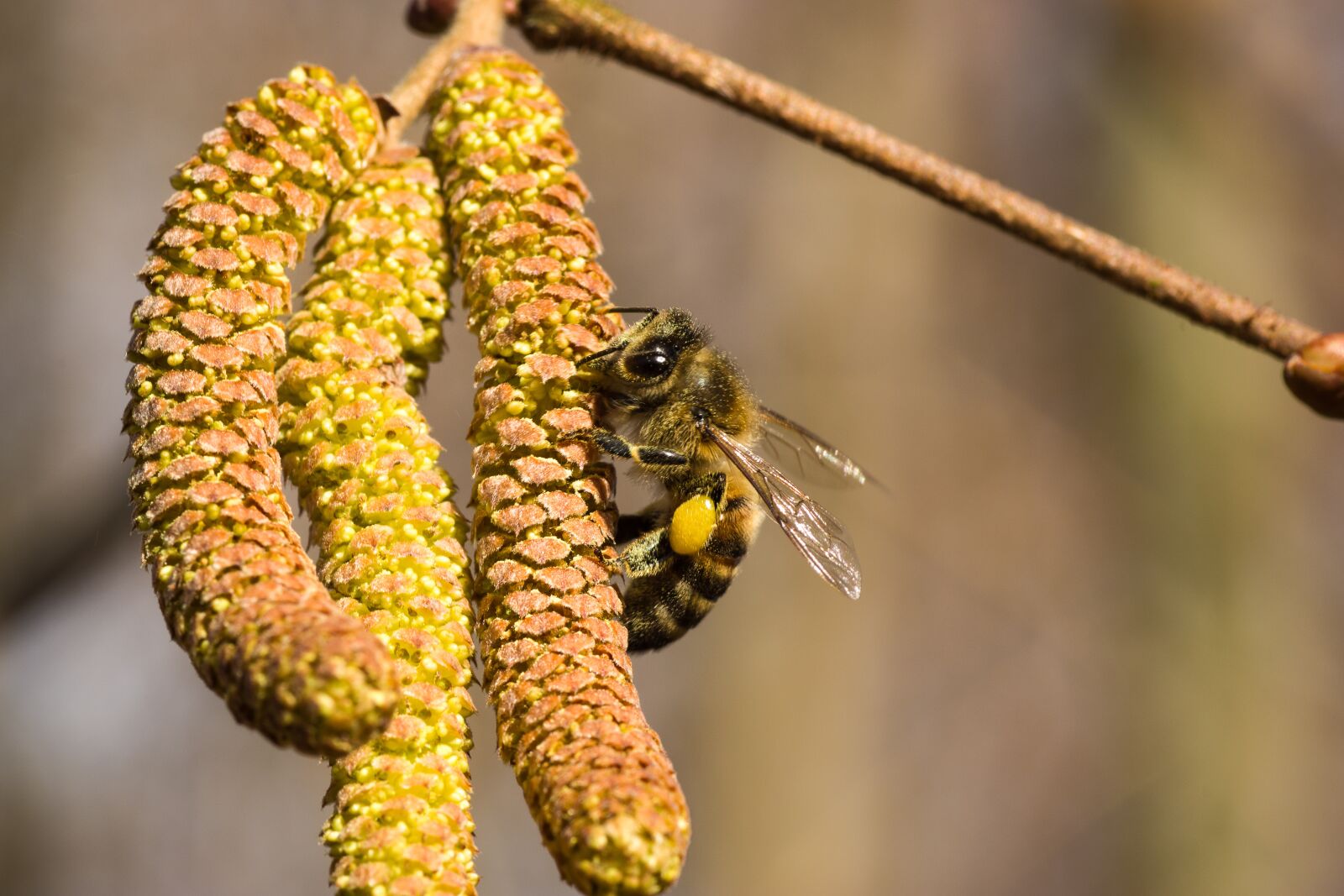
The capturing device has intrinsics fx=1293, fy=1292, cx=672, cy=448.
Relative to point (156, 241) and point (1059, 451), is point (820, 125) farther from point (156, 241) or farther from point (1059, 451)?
point (1059, 451)

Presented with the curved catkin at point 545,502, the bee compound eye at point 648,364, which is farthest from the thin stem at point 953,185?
the bee compound eye at point 648,364

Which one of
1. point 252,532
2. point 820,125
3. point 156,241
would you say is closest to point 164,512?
point 252,532

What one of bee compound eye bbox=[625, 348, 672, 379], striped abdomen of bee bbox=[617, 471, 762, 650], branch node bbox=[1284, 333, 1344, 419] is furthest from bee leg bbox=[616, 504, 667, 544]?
branch node bbox=[1284, 333, 1344, 419]

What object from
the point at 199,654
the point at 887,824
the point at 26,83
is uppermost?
the point at 26,83

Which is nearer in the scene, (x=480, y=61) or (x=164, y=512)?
(x=164, y=512)

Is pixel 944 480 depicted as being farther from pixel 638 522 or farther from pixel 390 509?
pixel 390 509

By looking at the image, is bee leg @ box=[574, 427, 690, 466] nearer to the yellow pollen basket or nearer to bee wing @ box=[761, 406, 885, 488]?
the yellow pollen basket
